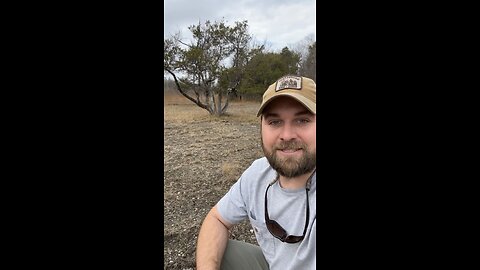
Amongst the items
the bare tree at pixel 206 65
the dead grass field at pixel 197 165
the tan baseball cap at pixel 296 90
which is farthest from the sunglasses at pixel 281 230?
the bare tree at pixel 206 65

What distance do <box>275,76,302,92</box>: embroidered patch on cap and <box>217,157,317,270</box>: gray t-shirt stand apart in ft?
0.82

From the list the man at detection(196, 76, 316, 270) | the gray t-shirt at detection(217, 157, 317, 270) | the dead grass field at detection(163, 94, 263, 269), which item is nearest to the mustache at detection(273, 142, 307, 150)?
the man at detection(196, 76, 316, 270)

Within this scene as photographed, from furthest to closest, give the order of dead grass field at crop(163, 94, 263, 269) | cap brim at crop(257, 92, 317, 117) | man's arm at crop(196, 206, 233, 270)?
dead grass field at crop(163, 94, 263, 269), man's arm at crop(196, 206, 233, 270), cap brim at crop(257, 92, 317, 117)

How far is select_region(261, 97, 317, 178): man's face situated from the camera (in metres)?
0.75

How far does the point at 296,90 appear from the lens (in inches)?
31.3

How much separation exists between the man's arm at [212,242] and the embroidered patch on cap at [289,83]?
55cm

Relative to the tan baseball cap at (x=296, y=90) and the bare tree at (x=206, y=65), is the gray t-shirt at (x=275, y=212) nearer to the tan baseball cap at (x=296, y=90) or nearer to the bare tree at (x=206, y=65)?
the tan baseball cap at (x=296, y=90)

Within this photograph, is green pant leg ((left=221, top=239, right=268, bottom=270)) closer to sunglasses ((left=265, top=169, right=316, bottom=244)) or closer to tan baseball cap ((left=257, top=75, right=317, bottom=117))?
sunglasses ((left=265, top=169, right=316, bottom=244))

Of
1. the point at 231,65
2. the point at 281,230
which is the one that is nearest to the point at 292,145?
the point at 281,230
